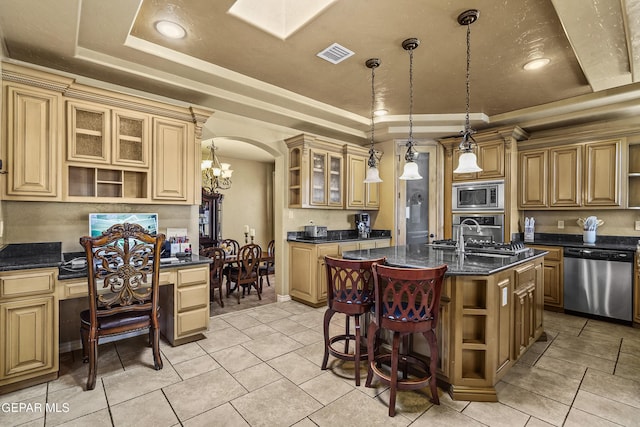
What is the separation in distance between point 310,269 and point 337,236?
107 centimetres

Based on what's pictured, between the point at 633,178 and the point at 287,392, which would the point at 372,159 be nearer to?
the point at 287,392

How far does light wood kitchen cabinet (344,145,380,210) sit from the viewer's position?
4.99m

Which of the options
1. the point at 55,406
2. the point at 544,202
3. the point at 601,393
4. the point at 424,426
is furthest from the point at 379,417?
the point at 544,202

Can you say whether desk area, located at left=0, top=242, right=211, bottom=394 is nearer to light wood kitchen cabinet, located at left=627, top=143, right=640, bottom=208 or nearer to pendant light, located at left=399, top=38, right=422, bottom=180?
pendant light, located at left=399, top=38, right=422, bottom=180

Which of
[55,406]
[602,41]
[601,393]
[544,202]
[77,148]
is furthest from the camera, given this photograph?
[544,202]

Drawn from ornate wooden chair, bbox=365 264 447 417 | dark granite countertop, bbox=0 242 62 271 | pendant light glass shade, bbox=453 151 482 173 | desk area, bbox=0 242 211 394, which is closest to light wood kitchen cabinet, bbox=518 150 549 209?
pendant light glass shade, bbox=453 151 482 173

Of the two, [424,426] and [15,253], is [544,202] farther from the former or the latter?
[15,253]

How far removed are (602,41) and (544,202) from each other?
2441mm

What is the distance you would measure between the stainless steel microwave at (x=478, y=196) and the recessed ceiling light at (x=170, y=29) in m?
4.23

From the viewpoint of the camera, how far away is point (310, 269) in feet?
13.9

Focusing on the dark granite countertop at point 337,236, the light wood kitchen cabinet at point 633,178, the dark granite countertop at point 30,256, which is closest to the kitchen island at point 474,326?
the dark granite countertop at point 337,236

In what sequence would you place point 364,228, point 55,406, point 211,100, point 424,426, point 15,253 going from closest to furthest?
point 424,426, point 55,406, point 15,253, point 211,100, point 364,228

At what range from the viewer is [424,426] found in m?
1.86

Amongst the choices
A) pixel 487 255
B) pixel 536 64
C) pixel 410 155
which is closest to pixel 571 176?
pixel 536 64
